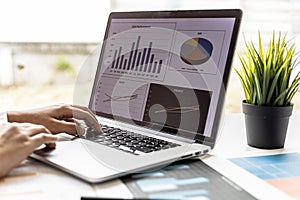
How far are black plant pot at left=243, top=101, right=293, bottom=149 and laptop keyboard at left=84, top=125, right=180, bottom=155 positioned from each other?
0.22 metres

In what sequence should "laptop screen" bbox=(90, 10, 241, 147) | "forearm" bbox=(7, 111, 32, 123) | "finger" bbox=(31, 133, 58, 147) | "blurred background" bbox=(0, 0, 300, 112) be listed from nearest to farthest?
"finger" bbox=(31, 133, 58, 147) → "laptop screen" bbox=(90, 10, 241, 147) → "forearm" bbox=(7, 111, 32, 123) → "blurred background" bbox=(0, 0, 300, 112)

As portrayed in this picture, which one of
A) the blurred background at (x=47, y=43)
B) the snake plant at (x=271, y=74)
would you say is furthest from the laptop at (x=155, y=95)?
the blurred background at (x=47, y=43)

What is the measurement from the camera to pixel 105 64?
118 cm

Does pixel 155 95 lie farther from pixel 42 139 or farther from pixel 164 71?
pixel 42 139

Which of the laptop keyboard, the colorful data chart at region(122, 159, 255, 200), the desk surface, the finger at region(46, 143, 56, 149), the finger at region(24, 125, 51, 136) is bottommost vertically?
the desk surface

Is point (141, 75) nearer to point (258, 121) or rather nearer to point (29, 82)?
point (258, 121)

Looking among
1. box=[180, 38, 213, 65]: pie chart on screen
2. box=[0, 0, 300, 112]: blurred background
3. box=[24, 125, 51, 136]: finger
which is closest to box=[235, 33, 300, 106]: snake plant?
box=[180, 38, 213, 65]: pie chart on screen

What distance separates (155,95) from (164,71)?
6cm

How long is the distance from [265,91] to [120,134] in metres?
0.35

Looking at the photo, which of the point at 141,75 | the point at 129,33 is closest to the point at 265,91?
the point at 141,75

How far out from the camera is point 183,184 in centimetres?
66

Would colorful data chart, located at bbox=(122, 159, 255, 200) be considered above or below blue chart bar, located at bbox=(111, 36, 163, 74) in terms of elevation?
below

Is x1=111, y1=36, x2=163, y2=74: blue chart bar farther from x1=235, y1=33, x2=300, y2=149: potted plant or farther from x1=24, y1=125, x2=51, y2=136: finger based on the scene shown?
x1=24, y1=125, x2=51, y2=136: finger

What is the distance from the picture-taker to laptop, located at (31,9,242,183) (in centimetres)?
77
